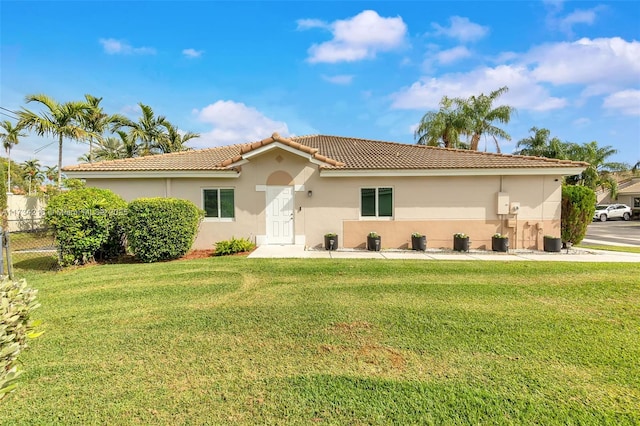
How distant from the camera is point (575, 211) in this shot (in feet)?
40.1

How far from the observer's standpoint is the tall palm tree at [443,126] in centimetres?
2709

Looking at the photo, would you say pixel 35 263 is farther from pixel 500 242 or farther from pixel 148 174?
pixel 500 242

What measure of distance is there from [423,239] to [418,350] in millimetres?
8279

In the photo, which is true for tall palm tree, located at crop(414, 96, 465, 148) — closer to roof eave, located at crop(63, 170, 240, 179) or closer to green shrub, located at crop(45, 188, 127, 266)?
roof eave, located at crop(63, 170, 240, 179)

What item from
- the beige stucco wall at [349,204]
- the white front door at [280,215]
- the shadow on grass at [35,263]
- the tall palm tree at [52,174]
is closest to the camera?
the shadow on grass at [35,263]

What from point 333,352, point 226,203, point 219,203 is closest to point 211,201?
point 219,203

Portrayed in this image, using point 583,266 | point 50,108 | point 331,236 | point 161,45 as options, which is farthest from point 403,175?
point 50,108

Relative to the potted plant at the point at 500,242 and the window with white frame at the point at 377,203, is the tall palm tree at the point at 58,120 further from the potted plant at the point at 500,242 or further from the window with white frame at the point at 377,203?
Result: the potted plant at the point at 500,242

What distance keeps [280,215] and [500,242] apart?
926cm

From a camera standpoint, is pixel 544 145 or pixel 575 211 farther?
pixel 544 145

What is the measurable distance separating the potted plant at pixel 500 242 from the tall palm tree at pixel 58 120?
22.7 meters

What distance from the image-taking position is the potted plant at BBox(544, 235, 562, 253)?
11531mm

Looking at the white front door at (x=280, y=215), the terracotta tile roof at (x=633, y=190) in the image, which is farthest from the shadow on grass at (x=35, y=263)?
the terracotta tile roof at (x=633, y=190)

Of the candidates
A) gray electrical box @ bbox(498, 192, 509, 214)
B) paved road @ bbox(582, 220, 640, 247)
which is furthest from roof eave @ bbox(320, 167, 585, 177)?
paved road @ bbox(582, 220, 640, 247)
